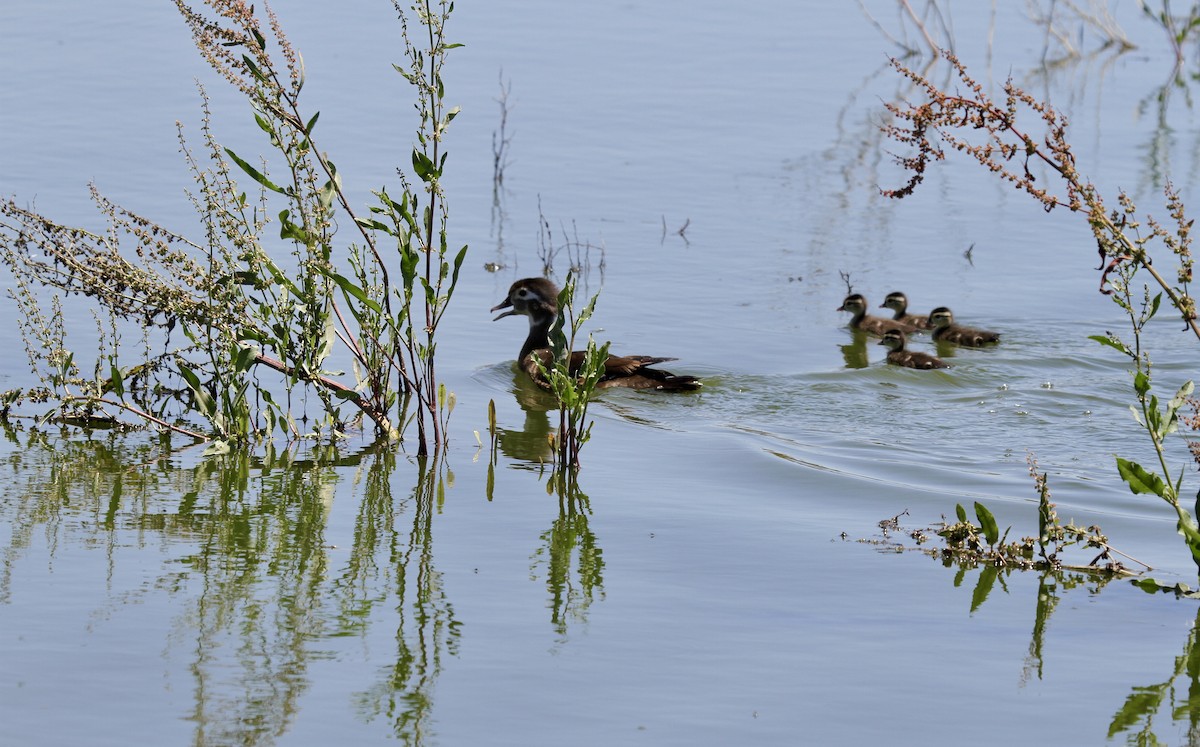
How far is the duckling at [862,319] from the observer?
11.7m

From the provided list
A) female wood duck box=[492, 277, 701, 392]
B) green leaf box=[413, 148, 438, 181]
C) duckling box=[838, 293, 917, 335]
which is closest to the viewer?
green leaf box=[413, 148, 438, 181]

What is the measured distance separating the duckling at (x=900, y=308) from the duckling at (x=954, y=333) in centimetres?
22

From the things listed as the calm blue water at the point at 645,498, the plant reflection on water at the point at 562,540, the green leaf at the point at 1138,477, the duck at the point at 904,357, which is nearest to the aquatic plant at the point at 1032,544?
the calm blue water at the point at 645,498

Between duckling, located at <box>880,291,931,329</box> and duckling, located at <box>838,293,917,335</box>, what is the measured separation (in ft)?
0.46

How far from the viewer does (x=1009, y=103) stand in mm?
5070

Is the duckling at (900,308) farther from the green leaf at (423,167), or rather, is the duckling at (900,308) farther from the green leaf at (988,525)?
the green leaf at (988,525)

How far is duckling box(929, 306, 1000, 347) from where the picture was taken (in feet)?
37.5

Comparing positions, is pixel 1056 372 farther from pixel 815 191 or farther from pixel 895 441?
pixel 815 191

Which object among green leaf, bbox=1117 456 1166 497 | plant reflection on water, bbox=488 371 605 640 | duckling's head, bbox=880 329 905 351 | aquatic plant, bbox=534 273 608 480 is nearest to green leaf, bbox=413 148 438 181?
aquatic plant, bbox=534 273 608 480

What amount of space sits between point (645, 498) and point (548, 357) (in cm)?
373

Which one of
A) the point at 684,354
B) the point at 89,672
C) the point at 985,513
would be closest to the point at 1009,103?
the point at 985,513

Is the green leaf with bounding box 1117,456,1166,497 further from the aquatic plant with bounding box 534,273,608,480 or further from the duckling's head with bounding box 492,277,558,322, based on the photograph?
the duckling's head with bounding box 492,277,558,322

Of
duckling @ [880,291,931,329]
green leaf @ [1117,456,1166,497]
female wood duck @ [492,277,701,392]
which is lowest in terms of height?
green leaf @ [1117,456,1166,497]

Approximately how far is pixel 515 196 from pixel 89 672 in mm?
9763
